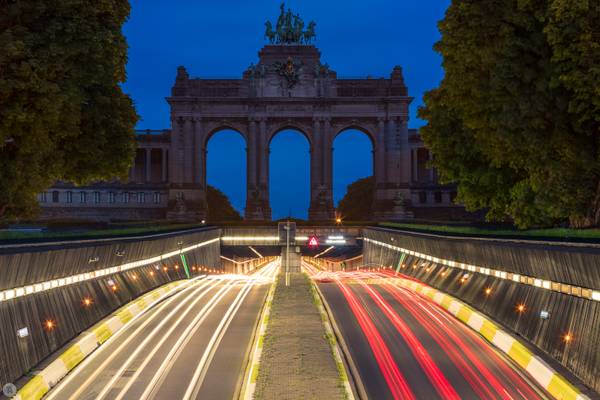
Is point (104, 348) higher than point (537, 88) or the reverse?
the reverse

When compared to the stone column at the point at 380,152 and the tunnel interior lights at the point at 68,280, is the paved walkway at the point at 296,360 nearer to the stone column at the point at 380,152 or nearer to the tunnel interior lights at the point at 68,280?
the tunnel interior lights at the point at 68,280

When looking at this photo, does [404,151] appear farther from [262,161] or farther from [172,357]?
[172,357]

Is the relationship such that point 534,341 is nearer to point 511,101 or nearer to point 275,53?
point 511,101

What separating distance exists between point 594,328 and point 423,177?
372 feet

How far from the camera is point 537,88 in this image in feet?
91.3

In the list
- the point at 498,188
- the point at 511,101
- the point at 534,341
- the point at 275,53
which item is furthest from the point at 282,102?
the point at 534,341

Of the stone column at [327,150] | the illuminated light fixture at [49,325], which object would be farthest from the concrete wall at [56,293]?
the stone column at [327,150]

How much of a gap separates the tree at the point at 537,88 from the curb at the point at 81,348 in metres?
18.0

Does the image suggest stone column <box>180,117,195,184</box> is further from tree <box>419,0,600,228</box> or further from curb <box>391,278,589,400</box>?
curb <box>391,278,589,400</box>

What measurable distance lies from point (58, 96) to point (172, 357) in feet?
42.9

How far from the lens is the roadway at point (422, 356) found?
643 inches

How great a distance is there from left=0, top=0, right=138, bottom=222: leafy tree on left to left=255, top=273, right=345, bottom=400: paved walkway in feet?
41.1

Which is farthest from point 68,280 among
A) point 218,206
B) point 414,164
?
point 218,206

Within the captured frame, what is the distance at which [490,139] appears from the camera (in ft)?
106
